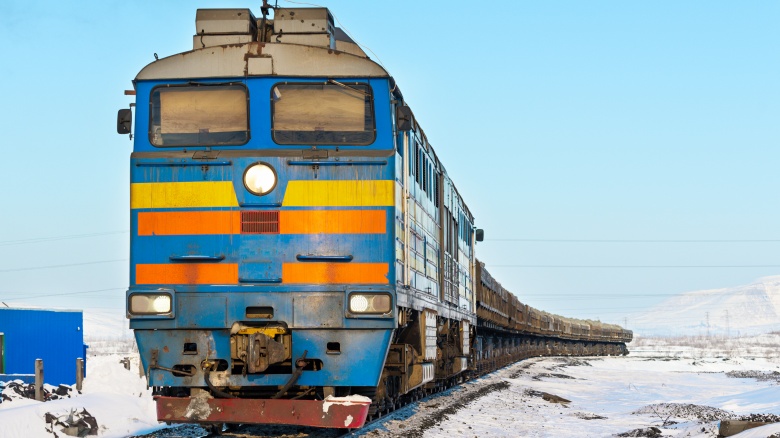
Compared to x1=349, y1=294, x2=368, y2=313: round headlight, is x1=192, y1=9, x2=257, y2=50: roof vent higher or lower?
higher

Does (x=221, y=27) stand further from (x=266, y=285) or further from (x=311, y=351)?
(x=311, y=351)

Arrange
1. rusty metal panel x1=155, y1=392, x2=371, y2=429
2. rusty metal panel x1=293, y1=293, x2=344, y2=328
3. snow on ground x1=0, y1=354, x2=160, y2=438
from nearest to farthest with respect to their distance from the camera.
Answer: rusty metal panel x1=155, y1=392, x2=371, y2=429, rusty metal panel x1=293, y1=293, x2=344, y2=328, snow on ground x1=0, y1=354, x2=160, y2=438

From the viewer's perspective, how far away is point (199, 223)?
9531 mm

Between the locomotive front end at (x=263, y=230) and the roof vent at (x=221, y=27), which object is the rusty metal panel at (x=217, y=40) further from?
the locomotive front end at (x=263, y=230)

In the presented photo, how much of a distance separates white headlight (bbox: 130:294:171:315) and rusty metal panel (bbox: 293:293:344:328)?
1.29 metres

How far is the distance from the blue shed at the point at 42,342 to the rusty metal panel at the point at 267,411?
69.0 ft

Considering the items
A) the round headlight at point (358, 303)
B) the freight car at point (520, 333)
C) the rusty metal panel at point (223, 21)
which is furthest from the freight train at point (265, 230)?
the freight car at point (520, 333)

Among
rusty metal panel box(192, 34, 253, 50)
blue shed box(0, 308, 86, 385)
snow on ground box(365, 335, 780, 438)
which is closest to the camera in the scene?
rusty metal panel box(192, 34, 253, 50)

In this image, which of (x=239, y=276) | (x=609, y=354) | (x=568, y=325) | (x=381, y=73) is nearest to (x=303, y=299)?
(x=239, y=276)

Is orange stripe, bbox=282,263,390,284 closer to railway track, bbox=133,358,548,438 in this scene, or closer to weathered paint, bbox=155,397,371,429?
weathered paint, bbox=155,397,371,429

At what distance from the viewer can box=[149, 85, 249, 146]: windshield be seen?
380 inches

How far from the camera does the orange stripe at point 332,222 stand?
9.51 metres

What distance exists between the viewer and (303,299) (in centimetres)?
938

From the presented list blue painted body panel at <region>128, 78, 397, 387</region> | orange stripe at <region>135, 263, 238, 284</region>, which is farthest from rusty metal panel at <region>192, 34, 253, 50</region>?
orange stripe at <region>135, 263, 238, 284</region>
